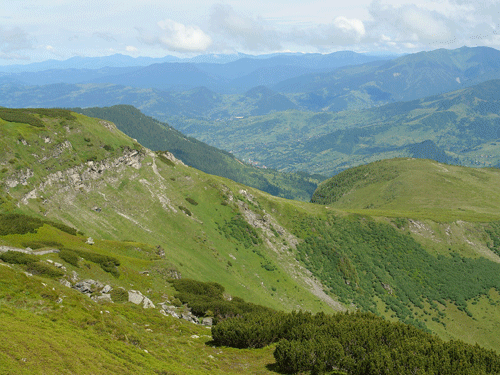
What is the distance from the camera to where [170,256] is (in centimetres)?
8356

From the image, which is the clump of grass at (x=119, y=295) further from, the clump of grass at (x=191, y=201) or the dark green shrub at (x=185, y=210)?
the clump of grass at (x=191, y=201)

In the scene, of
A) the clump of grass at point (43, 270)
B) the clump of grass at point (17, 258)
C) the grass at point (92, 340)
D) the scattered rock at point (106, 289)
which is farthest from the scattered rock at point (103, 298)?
the clump of grass at point (17, 258)

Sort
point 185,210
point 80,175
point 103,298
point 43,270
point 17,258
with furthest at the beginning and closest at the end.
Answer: point 185,210 < point 80,175 < point 103,298 < point 43,270 < point 17,258

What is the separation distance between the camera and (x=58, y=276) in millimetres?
43469

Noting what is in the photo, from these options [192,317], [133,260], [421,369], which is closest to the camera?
[421,369]

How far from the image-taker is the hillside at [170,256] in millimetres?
31438

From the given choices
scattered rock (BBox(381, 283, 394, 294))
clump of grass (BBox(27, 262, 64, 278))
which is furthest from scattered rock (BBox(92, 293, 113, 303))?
scattered rock (BBox(381, 283, 394, 294))

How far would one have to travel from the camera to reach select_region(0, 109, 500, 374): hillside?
103 ft

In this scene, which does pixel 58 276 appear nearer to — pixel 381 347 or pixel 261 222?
pixel 381 347

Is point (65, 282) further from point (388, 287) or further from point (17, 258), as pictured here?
point (388, 287)

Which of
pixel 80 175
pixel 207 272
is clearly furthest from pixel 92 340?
pixel 80 175

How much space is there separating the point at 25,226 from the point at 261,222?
268 ft

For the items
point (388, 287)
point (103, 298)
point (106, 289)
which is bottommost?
point (388, 287)

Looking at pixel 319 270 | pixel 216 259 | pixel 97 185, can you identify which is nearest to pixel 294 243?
pixel 319 270
